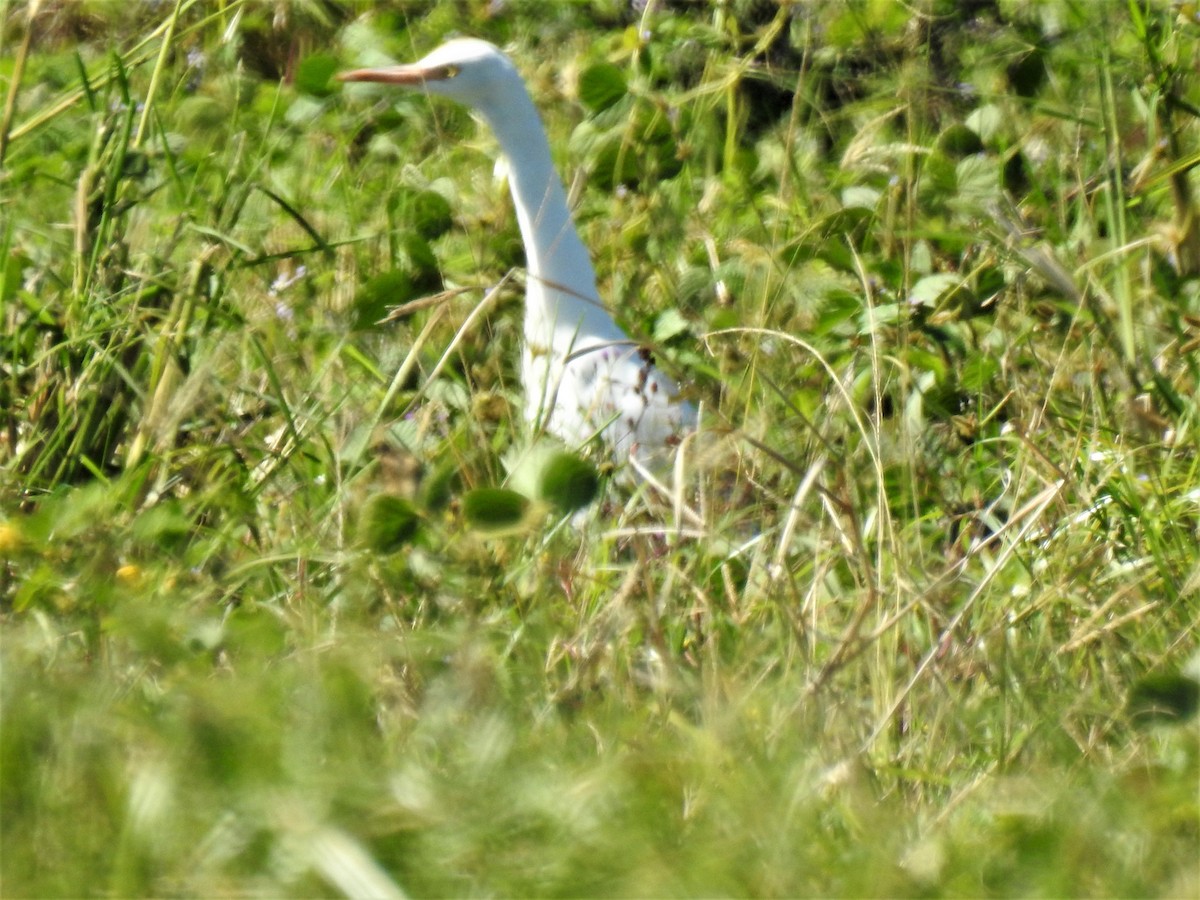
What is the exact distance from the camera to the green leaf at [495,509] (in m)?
1.70

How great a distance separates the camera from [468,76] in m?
3.15

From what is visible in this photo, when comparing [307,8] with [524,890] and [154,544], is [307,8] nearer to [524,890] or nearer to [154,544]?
[154,544]

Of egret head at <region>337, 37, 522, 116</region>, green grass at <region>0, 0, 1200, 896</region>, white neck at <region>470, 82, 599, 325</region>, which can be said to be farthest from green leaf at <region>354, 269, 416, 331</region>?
egret head at <region>337, 37, 522, 116</region>

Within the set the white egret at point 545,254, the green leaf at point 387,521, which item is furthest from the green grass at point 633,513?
the white egret at point 545,254

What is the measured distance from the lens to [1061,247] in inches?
109

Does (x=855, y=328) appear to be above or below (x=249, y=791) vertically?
below

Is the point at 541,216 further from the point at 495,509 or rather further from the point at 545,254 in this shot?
the point at 495,509

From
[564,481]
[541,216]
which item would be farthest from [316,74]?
[564,481]

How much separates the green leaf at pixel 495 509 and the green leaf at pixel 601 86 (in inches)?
62.9

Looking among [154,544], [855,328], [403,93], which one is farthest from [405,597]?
[403,93]

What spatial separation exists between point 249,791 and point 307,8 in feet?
11.5

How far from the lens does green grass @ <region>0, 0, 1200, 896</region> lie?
1.18m

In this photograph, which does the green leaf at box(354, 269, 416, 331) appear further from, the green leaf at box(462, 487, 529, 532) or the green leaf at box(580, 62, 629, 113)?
the green leaf at box(462, 487, 529, 532)

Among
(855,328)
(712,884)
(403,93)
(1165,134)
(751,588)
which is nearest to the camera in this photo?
(712,884)
